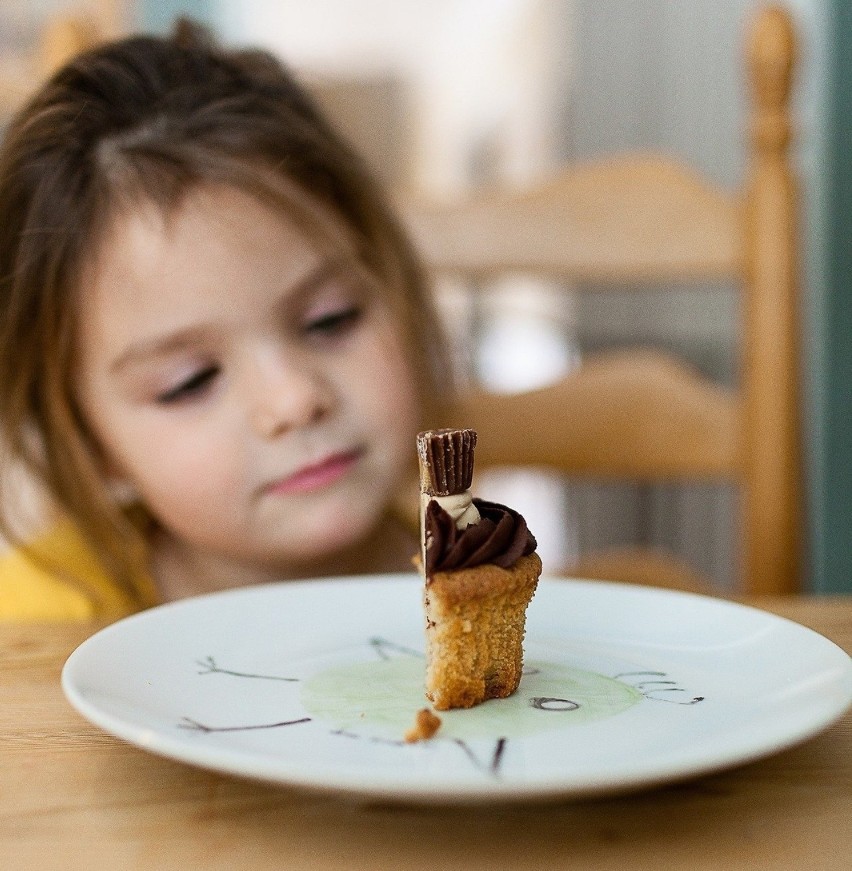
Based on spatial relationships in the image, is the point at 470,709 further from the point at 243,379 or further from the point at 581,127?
the point at 581,127

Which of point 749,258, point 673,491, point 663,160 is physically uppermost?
point 663,160

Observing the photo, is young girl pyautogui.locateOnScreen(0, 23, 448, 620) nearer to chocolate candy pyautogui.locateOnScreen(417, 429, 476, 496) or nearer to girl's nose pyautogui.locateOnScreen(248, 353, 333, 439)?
girl's nose pyautogui.locateOnScreen(248, 353, 333, 439)

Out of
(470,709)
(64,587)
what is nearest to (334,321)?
(64,587)

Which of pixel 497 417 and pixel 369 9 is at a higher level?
pixel 369 9

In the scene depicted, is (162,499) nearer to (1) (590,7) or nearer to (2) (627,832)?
(2) (627,832)

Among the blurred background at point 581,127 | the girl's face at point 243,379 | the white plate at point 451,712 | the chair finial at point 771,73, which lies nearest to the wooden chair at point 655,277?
the chair finial at point 771,73

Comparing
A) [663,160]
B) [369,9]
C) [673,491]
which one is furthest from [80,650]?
[369,9]
